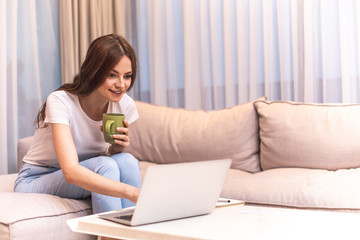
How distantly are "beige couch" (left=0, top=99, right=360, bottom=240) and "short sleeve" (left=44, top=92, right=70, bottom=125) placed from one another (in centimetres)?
28

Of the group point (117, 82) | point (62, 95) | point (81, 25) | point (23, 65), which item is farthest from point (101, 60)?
point (81, 25)

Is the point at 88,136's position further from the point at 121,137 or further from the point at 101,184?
the point at 101,184

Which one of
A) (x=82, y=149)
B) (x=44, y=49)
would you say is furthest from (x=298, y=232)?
(x=44, y=49)

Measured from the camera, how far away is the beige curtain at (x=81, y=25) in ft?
11.3

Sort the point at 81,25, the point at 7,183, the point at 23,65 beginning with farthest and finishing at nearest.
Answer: the point at 81,25 < the point at 23,65 < the point at 7,183

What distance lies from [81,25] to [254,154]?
169 cm

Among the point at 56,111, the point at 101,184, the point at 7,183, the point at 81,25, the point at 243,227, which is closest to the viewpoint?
the point at 243,227

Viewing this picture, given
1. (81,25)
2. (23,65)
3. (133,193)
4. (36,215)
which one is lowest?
(36,215)

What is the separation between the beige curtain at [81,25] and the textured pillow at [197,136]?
88 cm

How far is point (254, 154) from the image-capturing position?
2559 millimetres

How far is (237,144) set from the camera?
8.31ft

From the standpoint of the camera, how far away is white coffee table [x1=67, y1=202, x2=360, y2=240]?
1.00 m

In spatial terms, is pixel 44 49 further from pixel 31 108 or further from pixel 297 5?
pixel 297 5

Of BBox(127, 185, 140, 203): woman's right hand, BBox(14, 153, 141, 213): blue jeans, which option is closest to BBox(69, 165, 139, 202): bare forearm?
BBox(127, 185, 140, 203): woman's right hand
